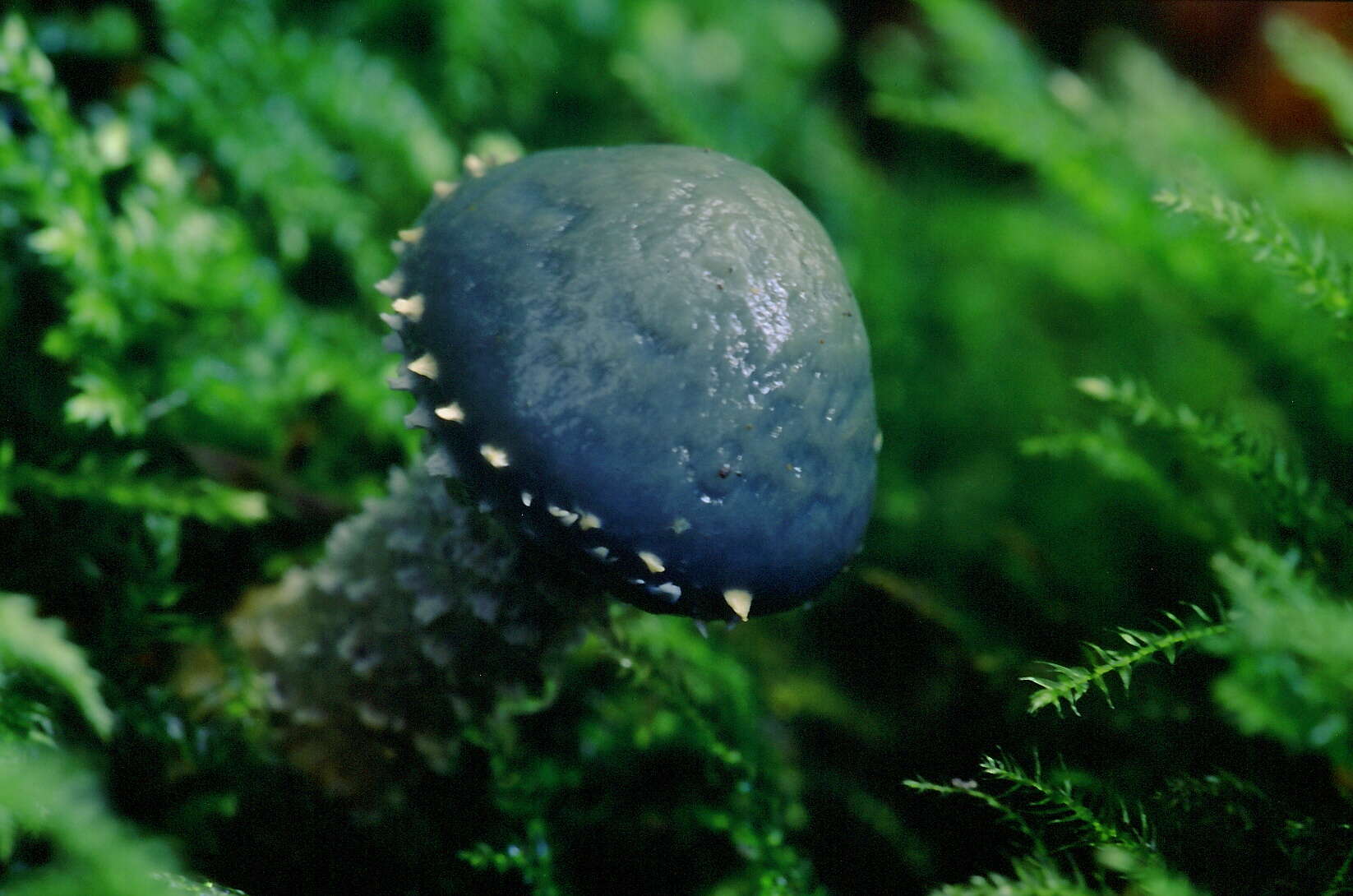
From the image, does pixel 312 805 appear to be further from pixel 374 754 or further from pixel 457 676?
pixel 457 676

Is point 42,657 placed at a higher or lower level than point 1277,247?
lower

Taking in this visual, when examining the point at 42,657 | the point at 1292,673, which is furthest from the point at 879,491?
the point at 42,657

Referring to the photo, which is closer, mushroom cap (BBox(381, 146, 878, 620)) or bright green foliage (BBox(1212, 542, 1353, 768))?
bright green foliage (BBox(1212, 542, 1353, 768))

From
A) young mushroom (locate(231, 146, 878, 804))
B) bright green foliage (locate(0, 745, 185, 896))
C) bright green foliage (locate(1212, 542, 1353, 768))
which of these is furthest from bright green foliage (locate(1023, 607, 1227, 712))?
bright green foliage (locate(0, 745, 185, 896))

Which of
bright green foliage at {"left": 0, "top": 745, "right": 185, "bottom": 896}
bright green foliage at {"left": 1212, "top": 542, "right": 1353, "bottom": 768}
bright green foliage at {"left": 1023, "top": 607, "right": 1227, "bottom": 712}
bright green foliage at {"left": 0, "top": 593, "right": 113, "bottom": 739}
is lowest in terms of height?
bright green foliage at {"left": 0, "top": 593, "right": 113, "bottom": 739}

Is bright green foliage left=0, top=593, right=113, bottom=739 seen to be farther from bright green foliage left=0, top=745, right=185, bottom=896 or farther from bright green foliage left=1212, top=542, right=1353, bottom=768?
bright green foliage left=1212, top=542, right=1353, bottom=768

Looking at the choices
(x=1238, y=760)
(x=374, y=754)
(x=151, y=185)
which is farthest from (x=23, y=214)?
(x=1238, y=760)

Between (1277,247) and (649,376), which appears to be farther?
(1277,247)

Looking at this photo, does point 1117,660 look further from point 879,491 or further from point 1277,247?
point 879,491
